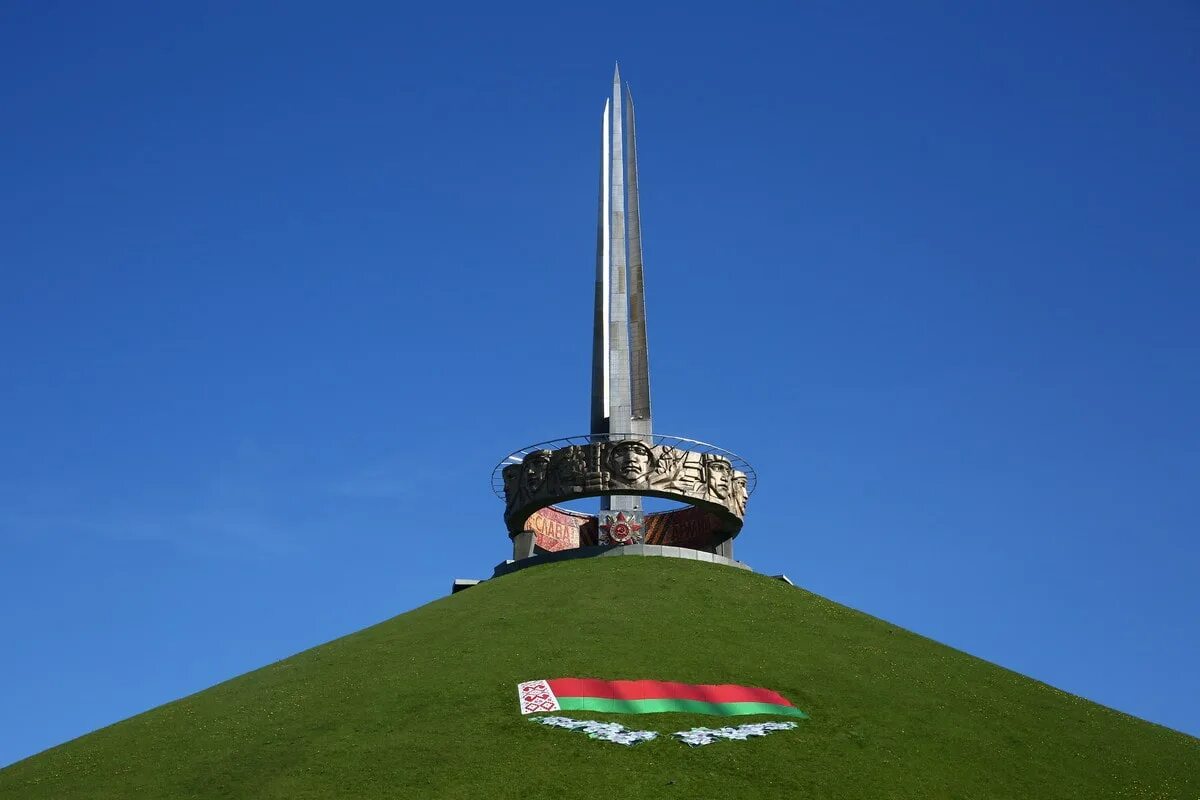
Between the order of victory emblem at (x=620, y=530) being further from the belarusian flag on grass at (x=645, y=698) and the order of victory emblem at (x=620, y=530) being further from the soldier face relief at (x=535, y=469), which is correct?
the belarusian flag on grass at (x=645, y=698)

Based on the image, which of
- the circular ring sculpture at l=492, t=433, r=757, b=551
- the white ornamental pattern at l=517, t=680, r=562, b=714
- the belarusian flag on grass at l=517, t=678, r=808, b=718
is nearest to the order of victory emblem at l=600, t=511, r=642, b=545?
the circular ring sculpture at l=492, t=433, r=757, b=551

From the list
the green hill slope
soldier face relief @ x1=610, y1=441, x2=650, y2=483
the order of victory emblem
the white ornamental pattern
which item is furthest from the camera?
the order of victory emblem

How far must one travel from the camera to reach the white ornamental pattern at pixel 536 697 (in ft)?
132

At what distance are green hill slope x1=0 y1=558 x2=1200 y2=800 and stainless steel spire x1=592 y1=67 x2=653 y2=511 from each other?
14.0 metres

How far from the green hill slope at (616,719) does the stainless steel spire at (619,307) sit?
14022 mm

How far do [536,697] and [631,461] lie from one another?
821 inches

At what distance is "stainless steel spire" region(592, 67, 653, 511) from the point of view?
68812mm

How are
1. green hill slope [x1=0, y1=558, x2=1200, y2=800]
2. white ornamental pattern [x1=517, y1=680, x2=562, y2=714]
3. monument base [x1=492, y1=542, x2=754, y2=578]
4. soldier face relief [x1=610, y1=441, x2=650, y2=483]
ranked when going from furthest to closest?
monument base [x1=492, y1=542, x2=754, y2=578], soldier face relief [x1=610, y1=441, x2=650, y2=483], white ornamental pattern [x1=517, y1=680, x2=562, y2=714], green hill slope [x1=0, y1=558, x2=1200, y2=800]

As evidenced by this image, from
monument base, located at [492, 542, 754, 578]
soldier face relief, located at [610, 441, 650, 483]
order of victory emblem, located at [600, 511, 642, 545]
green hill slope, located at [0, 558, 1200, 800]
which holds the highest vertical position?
soldier face relief, located at [610, 441, 650, 483]

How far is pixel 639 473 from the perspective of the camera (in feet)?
199

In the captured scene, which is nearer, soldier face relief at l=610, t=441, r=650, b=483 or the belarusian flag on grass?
the belarusian flag on grass

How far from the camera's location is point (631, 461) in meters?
60.8

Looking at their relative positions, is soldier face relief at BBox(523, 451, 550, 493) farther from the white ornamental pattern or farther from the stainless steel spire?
the white ornamental pattern

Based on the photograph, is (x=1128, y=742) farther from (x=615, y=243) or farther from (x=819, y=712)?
(x=615, y=243)
